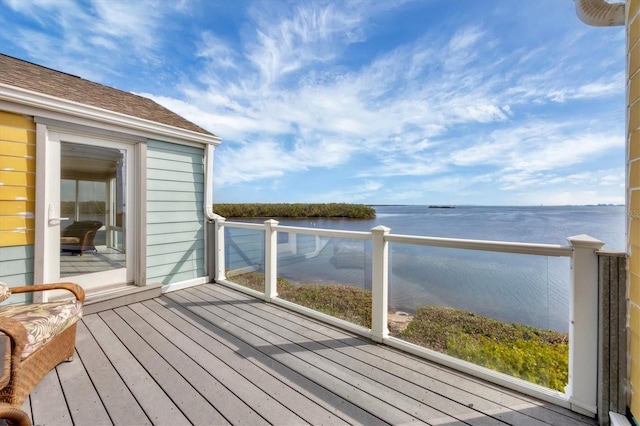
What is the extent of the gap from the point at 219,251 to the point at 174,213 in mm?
906

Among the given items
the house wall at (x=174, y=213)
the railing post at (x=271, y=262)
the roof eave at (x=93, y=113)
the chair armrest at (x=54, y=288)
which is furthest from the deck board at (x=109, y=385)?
the roof eave at (x=93, y=113)

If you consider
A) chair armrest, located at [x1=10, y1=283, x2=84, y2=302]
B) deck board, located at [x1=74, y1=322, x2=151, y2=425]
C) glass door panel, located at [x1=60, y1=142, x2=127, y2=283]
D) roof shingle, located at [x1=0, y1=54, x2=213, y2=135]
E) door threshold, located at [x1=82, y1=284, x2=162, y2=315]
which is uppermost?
roof shingle, located at [x1=0, y1=54, x2=213, y2=135]

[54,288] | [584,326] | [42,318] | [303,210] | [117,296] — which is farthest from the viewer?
[303,210]

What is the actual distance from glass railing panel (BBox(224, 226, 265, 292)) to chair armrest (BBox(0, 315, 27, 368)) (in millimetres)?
2335

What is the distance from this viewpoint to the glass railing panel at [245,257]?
3.69 metres

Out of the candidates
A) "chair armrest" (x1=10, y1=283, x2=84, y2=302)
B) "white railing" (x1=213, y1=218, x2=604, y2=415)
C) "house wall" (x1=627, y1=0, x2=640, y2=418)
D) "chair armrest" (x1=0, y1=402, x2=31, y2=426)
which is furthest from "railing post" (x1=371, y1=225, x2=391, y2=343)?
"chair armrest" (x1=10, y1=283, x2=84, y2=302)

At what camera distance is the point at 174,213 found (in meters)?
3.91

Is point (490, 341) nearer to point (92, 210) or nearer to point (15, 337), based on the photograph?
point (15, 337)

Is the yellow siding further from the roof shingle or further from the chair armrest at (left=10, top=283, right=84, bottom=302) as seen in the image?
the chair armrest at (left=10, top=283, right=84, bottom=302)

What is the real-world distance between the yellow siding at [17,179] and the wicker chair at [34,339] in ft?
3.06

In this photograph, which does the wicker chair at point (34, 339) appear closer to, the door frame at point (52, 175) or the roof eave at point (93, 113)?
the door frame at point (52, 175)

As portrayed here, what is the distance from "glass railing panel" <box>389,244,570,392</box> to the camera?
1.70 m

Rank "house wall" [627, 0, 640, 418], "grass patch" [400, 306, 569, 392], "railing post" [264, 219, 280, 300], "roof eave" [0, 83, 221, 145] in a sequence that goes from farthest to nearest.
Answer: "railing post" [264, 219, 280, 300] → "roof eave" [0, 83, 221, 145] → "grass patch" [400, 306, 569, 392] → "house wall" [627, 0, 640, 418]

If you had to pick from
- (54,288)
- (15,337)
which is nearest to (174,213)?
(54,288)
